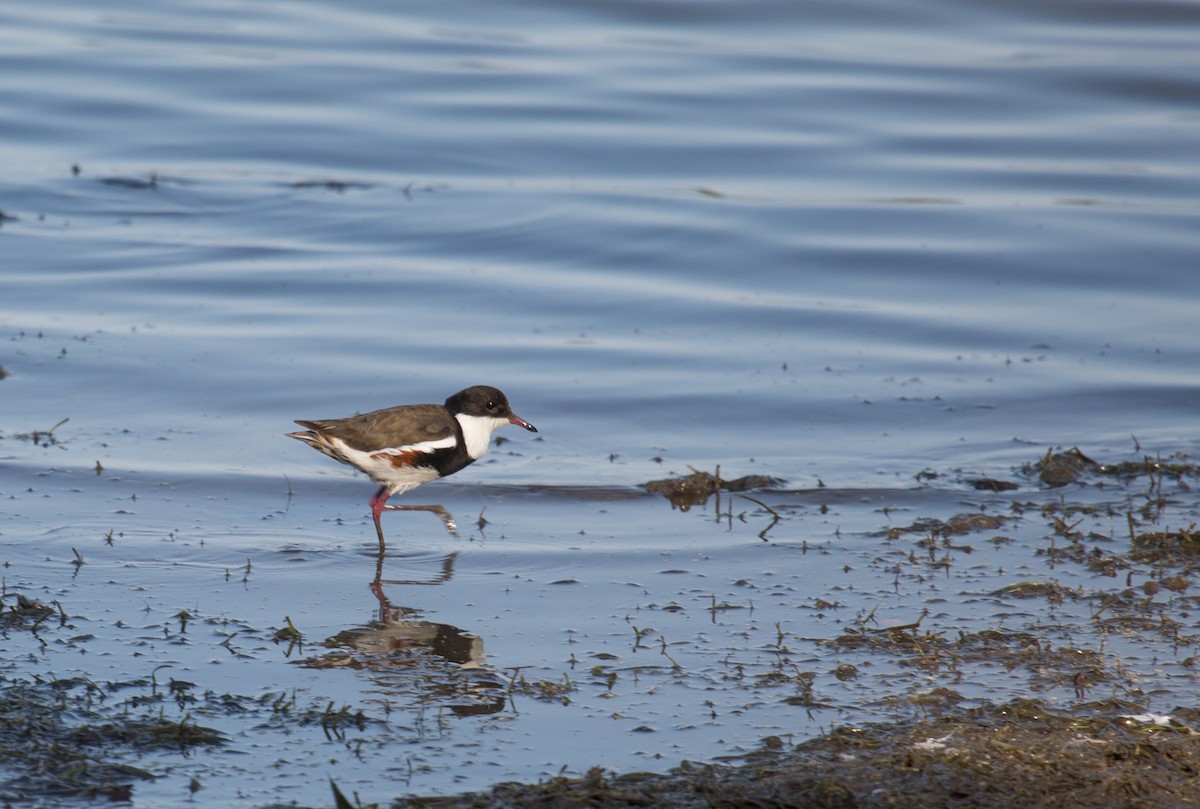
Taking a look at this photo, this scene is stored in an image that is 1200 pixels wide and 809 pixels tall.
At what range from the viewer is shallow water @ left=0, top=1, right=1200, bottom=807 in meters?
6.05

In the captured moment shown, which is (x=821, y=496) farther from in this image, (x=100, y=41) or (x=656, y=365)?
(x=100, y=41)

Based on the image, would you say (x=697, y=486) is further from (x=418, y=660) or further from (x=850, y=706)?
(x=850, y=706)

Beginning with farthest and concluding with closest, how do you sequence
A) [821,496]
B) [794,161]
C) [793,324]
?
1. [794,161]
2. [793,324]
3. [821,496]

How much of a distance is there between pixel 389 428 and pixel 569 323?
4.68 metres

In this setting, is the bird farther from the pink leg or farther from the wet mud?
the wet mud

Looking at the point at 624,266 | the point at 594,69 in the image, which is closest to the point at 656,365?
the point at 624,266

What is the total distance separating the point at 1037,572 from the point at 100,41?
1996 cm

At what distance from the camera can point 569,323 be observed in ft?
41.3

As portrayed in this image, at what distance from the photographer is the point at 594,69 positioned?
876 inches

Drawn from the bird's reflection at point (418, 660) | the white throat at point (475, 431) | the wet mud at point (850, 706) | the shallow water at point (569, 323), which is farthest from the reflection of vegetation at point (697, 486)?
the bird's reflection at point (418, 660)

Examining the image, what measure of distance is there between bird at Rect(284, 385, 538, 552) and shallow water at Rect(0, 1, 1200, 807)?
1.19 feet

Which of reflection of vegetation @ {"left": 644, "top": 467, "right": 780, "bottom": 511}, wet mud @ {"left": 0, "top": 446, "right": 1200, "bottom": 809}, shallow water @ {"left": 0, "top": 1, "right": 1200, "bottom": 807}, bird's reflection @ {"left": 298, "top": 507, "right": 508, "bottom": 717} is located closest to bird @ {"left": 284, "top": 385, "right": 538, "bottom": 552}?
shallow water @ {"left": 0, "top": 1, "right": 1200, "bottom": 807}

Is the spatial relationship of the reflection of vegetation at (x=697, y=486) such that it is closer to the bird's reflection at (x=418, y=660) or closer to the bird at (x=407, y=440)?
the bird at (x=407, y=440)

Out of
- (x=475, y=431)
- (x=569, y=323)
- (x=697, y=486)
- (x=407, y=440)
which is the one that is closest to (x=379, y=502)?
(x=407, y=440)
